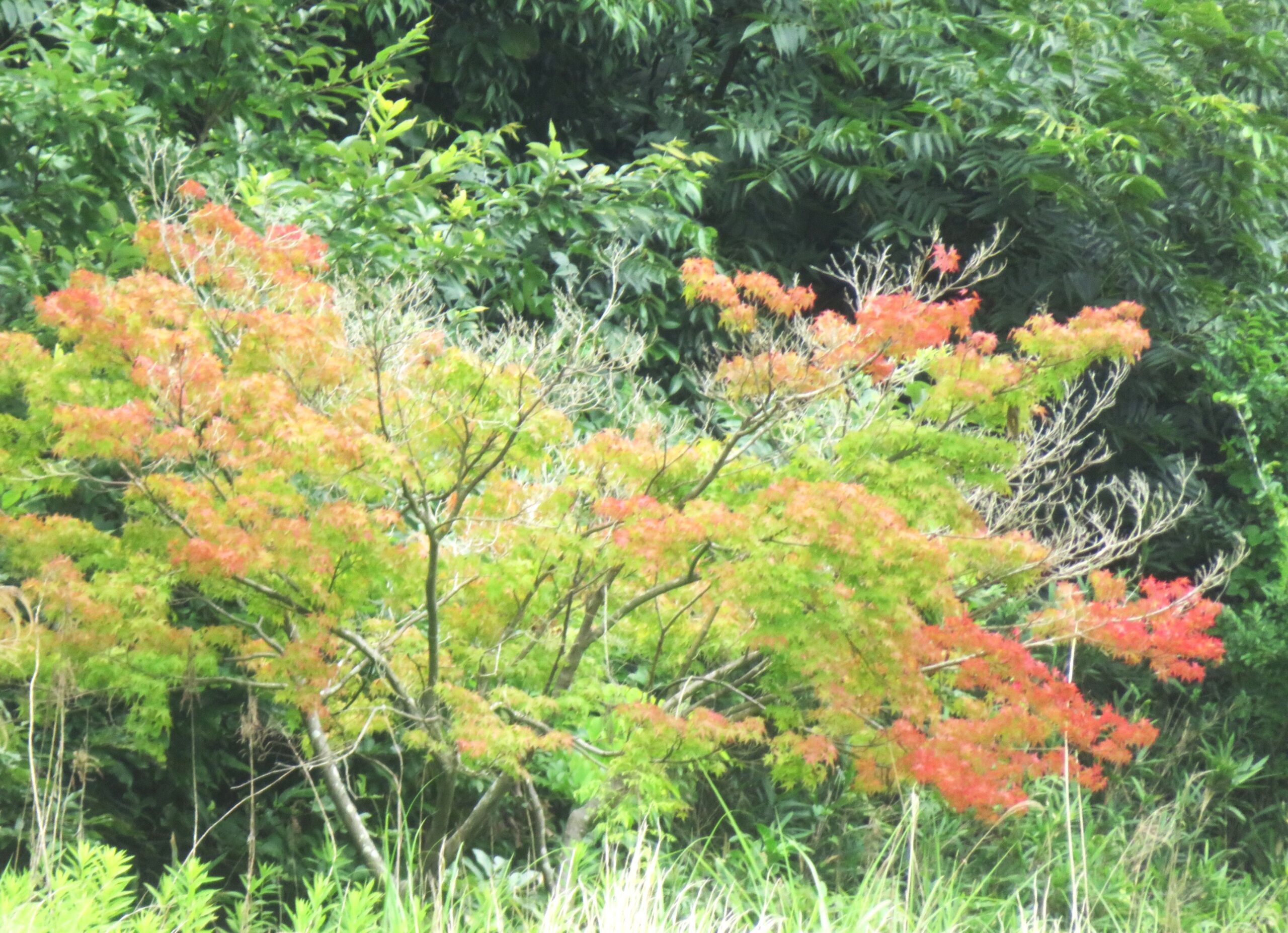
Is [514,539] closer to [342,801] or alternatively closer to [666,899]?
[342,801]

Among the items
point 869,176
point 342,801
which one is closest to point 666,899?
point 342,801

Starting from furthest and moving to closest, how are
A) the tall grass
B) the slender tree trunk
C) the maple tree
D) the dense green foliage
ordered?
the dense green foliage
the slender tree trunk
the maple tree
the tall grass

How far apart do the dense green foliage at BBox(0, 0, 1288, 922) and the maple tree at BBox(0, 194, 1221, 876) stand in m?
1.35

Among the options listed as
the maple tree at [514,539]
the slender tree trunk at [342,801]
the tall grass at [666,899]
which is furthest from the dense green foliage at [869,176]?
the maple tree at [514,539]

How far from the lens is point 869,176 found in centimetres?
768

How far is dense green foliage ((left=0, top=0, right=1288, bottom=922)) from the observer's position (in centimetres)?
594

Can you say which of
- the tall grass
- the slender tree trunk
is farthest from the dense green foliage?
the slender tree trunk

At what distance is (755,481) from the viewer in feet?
13.4

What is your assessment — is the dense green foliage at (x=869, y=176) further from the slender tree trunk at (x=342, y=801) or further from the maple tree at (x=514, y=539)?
the maple tree at (x=514, y=539)

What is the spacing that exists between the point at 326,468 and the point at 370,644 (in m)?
0.88

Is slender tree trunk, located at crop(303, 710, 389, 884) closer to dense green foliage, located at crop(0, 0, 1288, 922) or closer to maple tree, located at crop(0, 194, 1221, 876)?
maple tree, located at crop(0, 194, 1221, 876)

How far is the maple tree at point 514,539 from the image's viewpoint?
3.50 metres

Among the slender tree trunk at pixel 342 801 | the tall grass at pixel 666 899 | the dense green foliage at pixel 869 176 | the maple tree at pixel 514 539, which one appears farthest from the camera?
the dense green foliage at pixel 869 176

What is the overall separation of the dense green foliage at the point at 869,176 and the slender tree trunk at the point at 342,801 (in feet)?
3.96
